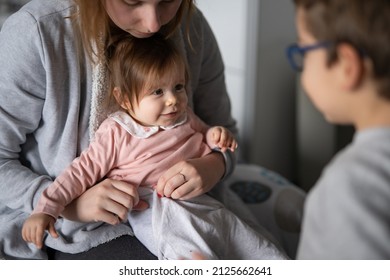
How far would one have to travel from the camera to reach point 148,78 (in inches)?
30.5

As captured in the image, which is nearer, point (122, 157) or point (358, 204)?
point (358, 204)

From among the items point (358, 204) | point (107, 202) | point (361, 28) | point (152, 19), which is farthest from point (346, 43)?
point (107, 202)

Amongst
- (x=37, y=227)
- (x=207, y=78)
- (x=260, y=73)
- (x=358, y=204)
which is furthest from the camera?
(x=260, y=73)

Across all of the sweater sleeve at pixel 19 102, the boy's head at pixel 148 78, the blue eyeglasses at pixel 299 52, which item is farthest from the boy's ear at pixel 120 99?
the blue eyeglasses at pixel 299 52

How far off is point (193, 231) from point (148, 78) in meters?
0.23

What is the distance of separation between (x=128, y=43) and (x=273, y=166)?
903mm

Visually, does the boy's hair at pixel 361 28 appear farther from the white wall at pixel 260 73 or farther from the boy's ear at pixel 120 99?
the white wall at pixel 260 73

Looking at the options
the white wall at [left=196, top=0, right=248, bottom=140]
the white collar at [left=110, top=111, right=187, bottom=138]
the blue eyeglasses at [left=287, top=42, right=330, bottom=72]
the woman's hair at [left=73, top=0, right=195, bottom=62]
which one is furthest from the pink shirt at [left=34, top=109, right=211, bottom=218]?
the white wall at [left=196, top=0, right=248, bottom=140]

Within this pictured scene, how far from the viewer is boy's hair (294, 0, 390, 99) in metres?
0.53

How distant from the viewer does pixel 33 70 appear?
79cm

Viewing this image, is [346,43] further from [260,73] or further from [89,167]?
[260,73]

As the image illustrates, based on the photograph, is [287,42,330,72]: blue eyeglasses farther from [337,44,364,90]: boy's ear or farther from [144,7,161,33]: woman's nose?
[144,7,161,33]: woman's nose

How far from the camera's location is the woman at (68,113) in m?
0.78

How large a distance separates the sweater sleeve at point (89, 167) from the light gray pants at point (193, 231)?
7 cm
